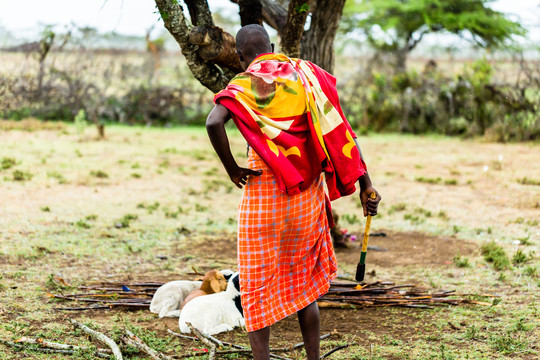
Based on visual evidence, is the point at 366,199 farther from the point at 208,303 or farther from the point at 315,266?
the point at 208,303

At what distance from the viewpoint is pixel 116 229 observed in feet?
20.9

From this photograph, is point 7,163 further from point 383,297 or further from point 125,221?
point 383,297

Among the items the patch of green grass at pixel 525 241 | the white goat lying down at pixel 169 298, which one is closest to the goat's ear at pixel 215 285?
the white goat lying down at pixel 169 298

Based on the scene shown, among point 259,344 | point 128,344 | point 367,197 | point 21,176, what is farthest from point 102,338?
point 21,176

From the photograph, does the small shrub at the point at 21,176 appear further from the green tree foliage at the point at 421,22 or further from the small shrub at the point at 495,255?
the green tree foliage at the point at 421,22

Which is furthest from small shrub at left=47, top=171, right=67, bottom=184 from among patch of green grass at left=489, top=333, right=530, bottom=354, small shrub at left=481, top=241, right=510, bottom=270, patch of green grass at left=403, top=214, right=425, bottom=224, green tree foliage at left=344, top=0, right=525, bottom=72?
green tree foliage at left=344, top=0, right=525, bottom=72

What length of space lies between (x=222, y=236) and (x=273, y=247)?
11.8 feet

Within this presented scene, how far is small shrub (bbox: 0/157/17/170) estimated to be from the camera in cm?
924

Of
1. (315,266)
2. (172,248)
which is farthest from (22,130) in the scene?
(315,266)

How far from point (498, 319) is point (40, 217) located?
5012 millimetres

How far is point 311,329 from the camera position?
2.84 meters

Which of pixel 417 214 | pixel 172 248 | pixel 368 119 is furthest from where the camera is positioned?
pixel 368 119

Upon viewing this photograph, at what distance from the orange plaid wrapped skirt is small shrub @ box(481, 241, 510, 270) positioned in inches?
112

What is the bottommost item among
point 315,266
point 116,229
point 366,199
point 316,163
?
point 116,229
